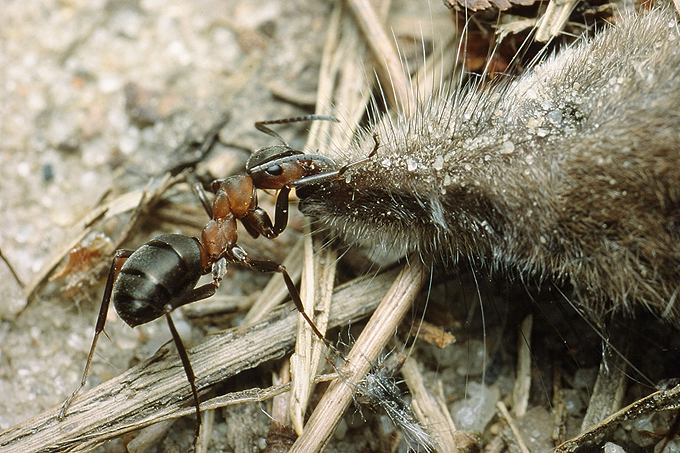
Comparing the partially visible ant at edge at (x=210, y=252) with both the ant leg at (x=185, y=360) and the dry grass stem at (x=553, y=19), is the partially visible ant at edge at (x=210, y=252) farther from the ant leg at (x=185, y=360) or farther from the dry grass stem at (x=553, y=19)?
the dry grass stem at (x=553, y=19)

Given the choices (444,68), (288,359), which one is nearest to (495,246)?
(288,359)

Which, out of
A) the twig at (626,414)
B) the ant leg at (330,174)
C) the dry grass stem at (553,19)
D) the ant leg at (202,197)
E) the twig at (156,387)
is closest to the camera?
the twig at (626,414)

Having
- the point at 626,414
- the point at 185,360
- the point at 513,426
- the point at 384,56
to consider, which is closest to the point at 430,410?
the point at 513,426

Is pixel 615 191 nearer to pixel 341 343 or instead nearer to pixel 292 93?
pixel 341 343

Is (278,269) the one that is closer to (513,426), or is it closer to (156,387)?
(156,387)

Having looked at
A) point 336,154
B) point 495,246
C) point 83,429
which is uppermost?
point 336,154

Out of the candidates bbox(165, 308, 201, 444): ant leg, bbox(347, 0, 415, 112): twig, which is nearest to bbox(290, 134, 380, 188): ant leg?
bbox(347, 0, 415, 112): twig

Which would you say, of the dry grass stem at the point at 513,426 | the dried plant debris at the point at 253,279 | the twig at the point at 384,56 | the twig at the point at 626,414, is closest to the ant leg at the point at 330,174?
the dried plant debris at the point at 253,279
